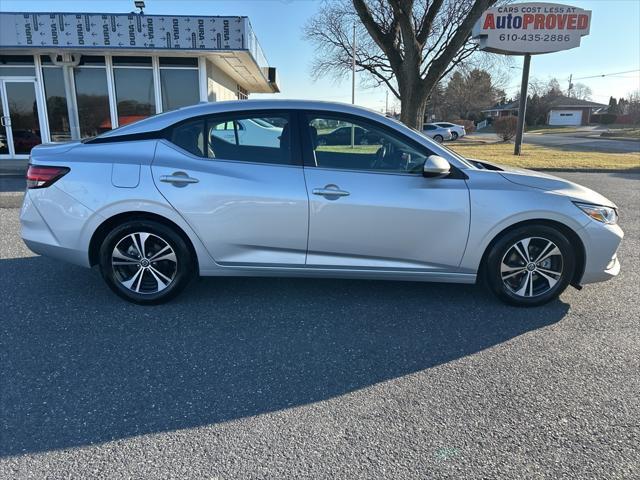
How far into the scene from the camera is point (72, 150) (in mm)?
3832

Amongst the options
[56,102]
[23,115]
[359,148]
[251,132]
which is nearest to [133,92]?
[56,102]

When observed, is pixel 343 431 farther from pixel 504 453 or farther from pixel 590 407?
pixel 590 407

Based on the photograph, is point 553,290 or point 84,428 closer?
point 84,428

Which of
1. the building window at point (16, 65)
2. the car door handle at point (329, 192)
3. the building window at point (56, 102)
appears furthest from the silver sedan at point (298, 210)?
the building window at point (16, 65)

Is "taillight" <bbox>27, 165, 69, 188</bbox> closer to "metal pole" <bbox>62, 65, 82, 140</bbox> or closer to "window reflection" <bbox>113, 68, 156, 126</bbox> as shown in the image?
"window reflection" <bbox>113, 68, 156, 126</bbox>

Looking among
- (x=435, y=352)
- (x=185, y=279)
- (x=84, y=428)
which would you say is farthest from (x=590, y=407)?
(x=185, y=279)

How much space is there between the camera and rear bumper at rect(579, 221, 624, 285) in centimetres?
377

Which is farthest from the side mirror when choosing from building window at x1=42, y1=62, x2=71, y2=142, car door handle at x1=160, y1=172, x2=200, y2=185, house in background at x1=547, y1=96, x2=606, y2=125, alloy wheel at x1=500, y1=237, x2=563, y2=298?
house in background at x1=547, y1=96, x2=606, y2=125

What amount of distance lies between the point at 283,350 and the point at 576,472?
1832mm

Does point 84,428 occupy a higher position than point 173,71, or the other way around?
point 173,71

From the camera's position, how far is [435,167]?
11.6ft

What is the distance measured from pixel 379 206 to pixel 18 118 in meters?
14.9

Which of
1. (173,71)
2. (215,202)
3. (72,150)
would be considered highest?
(173,71)

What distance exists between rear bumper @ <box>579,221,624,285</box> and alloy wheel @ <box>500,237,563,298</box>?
0.22 m
